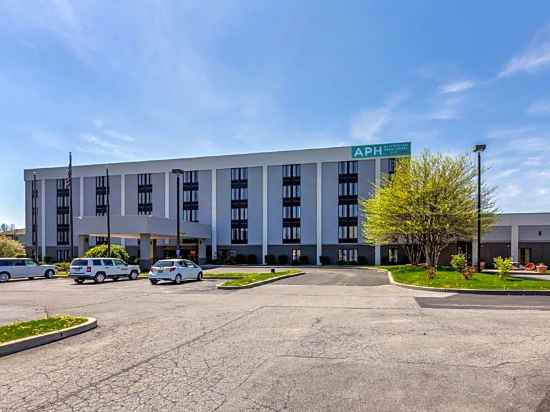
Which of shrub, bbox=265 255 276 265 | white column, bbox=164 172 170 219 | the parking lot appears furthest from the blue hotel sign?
the parking lot

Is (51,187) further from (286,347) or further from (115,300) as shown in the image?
(286,347)

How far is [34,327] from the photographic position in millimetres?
9156

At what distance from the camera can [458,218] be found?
106ft

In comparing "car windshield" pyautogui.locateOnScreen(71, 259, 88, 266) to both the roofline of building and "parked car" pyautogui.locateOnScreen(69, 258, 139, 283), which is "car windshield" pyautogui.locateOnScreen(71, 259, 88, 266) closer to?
"parked car" pyautogui.locateOnScreen(69, 258, 139, 283)

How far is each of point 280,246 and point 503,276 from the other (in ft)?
127

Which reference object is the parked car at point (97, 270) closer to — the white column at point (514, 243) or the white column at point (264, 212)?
the white column at point (264, 212)

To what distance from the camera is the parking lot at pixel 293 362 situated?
205 inches

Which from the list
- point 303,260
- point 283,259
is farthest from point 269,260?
point 303,260

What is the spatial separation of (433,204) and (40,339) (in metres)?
29.3

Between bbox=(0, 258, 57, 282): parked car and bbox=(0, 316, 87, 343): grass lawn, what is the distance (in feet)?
76.2

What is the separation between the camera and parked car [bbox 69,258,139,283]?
87.9 ft

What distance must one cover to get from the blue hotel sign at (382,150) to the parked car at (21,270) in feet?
131

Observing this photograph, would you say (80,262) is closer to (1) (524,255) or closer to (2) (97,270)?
(2) (97,270)

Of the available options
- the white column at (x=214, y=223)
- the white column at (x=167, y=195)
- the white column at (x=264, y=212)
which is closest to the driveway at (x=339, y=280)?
the white column at (x=264, y=212)
